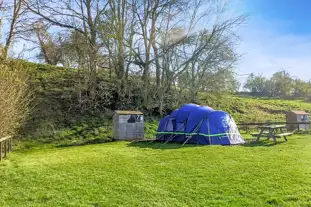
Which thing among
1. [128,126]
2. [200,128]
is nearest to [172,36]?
[128,126]

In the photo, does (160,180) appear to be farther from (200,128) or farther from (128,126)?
(128,126)

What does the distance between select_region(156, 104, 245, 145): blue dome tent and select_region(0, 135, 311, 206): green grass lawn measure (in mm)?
2463

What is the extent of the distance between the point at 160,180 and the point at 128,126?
709cm

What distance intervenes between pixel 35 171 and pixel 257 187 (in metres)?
4.96

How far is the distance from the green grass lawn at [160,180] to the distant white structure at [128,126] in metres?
4.34

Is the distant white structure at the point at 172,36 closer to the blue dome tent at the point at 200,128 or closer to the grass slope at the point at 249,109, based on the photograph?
the grass slope at the point at 249,109

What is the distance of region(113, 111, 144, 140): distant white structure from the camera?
12.3 meters

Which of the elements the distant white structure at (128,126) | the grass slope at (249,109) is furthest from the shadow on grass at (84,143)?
the grass slope at (249,109)

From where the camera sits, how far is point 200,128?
35.0ft

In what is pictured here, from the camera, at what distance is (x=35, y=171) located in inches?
245

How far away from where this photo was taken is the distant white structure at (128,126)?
40.3 ft

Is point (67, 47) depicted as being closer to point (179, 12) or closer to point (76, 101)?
point (76, 101)

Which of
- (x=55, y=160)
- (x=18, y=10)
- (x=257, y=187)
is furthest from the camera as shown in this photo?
(x=18, y=10)

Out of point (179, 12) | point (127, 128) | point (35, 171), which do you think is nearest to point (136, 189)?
point (35, 171)
